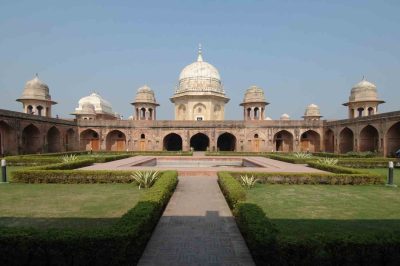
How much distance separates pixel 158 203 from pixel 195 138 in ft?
108

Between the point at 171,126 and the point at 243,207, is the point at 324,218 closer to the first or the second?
the point at 243,207

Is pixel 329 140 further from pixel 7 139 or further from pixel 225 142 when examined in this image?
pixel 7 139

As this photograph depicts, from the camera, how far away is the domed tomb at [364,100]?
110 feet

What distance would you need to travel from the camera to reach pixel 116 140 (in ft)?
121

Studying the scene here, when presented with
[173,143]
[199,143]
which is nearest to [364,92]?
[199,143]

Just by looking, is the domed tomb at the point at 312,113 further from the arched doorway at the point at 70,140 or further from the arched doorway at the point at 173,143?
the arched doorway at the point at 70,140

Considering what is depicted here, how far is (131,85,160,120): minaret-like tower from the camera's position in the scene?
38594mm

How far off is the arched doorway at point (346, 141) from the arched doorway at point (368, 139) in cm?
275

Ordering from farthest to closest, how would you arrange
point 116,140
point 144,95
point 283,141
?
point 144,95 → point 116,140 → point 283,141

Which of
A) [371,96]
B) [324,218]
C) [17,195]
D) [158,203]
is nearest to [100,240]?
[158,203]

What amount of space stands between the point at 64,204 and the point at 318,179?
9.05m

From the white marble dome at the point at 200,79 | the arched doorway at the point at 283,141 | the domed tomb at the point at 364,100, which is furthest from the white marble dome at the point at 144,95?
the domed tomb at the point at 364,100

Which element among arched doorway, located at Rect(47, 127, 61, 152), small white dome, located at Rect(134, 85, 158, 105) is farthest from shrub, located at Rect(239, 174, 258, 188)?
small white dome, located at Rect(134, 85, 158, 105)

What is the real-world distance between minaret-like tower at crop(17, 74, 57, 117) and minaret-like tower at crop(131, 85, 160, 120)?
34.5ft
